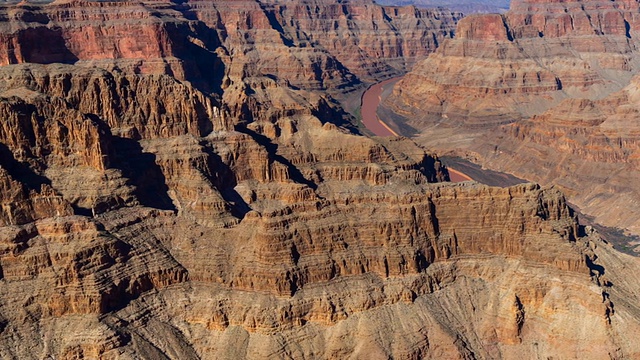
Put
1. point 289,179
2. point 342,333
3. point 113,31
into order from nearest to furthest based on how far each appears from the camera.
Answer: point 342,333
point 289,179
point 113,31

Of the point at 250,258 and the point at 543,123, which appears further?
the point at 543,123

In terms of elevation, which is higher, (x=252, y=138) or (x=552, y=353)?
(x=252, y=138)

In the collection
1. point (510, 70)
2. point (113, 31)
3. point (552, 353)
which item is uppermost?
point (113, 31)

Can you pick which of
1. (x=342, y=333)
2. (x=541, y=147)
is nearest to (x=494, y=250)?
(x=342, y=333)

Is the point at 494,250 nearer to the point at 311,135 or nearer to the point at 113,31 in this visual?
the point at 311,135

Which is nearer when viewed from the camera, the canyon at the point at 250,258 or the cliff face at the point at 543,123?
the canyon at the point at 250,258

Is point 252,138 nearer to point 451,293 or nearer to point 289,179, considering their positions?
point 289,179

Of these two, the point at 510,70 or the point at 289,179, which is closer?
the point at 289,179

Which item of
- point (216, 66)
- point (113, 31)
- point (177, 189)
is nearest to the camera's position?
point (177, 189)

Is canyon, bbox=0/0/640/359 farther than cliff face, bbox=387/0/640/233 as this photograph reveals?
No

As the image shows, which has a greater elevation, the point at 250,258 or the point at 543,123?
the point at 543,123
